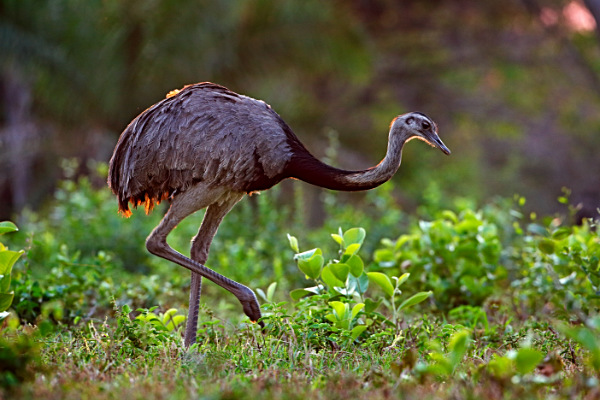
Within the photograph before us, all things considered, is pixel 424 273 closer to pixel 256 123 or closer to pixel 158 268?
pixel 256 123

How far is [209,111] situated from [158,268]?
115 inches

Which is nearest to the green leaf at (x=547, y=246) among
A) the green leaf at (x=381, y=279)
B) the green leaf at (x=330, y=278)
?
the green leaf at (x=381, y=279)

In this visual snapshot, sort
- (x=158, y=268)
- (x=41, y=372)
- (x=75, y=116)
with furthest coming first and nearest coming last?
(x=75, y=116)
(x=158, y=268)
(x=41, y=372)

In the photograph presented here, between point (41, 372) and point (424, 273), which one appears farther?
point (424, 273)

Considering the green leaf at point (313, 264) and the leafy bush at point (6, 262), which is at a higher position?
the green leaf at point (313, 264)

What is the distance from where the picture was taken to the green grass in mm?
3172

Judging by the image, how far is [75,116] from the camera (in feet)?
35.8

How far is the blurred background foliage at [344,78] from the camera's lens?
10.5m

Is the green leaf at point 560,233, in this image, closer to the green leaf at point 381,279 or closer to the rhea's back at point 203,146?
the green leaf at point 381,279

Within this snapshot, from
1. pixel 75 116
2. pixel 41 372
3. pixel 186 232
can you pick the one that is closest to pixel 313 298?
pixel 41 372

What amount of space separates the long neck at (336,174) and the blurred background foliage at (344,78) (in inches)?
138

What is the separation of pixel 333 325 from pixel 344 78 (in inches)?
371

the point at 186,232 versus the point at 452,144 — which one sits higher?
the point at 452,144

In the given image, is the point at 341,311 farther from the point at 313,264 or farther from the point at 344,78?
the point at 344,78
